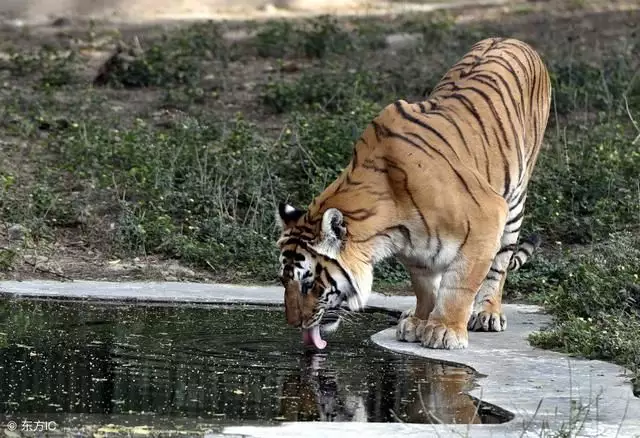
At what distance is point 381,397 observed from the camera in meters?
5.03

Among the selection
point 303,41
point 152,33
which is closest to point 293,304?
point 303,41

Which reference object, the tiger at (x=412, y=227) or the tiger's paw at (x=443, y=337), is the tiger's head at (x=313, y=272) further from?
the tiger's paw at (x=443, y=337)

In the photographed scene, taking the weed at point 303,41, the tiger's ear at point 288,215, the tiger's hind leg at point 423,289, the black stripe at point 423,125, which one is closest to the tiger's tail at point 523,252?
the tiger's hind leg at point 423,289

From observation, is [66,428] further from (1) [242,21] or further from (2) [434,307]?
→ (1) [242,21]

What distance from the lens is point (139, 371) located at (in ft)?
17.5

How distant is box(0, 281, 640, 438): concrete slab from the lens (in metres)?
4.42

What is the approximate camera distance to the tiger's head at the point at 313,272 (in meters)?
5.90

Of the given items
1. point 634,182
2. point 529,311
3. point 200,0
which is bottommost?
point 529,311

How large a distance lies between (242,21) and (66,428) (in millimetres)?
11031

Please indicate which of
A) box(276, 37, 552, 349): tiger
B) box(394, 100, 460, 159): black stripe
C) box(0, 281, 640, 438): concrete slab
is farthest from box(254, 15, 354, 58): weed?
box(394, 100, 460, 159): black stripe

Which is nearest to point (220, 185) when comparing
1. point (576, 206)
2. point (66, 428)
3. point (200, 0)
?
point (576, 206)

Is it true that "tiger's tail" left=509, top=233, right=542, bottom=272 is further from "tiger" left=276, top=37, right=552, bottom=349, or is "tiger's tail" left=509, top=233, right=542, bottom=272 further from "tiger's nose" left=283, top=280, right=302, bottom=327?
"tiger's nose" left=283, top=280, right=302, bottom=327

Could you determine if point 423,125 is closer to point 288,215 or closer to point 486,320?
point 288,215

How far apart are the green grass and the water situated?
0.94 metres
